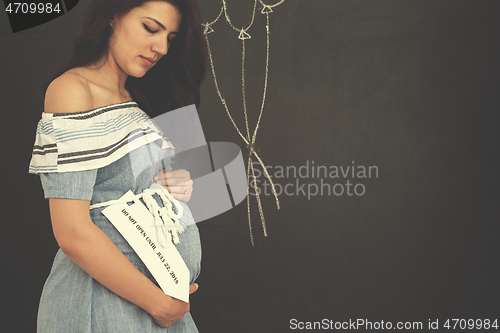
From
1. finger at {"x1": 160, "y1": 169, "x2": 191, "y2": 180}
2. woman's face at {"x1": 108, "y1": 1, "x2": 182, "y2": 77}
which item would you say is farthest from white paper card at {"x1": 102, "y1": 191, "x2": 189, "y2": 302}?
woman's face at {"x1": 108, "y1": 1, "x2": 182, "y2": 77}

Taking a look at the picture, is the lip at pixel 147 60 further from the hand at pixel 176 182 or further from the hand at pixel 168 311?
the hand at pixel 168 311

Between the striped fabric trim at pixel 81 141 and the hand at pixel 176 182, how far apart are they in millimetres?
136

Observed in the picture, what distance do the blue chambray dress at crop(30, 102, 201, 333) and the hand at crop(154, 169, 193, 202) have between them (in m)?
0.08

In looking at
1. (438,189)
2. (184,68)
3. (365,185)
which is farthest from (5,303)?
(438,189)

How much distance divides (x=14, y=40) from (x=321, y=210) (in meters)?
1.15

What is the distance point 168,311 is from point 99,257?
163mm

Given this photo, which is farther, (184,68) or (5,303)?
(5,303)

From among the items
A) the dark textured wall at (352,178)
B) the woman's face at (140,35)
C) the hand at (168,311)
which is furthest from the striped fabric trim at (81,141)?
the dark textured wall at (352,178)

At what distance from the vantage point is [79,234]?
23.7 inches

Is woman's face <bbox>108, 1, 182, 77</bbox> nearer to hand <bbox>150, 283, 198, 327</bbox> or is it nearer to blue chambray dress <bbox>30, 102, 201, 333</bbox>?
blue chambray dress <bbox>30, 102, 201, 333</bbox>

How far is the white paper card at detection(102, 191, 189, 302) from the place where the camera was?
2.22ft

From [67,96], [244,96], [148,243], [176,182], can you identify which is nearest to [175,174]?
[176,182]

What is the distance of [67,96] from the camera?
0.61 m

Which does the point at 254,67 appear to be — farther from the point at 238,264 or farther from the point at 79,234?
the point at 79,234
